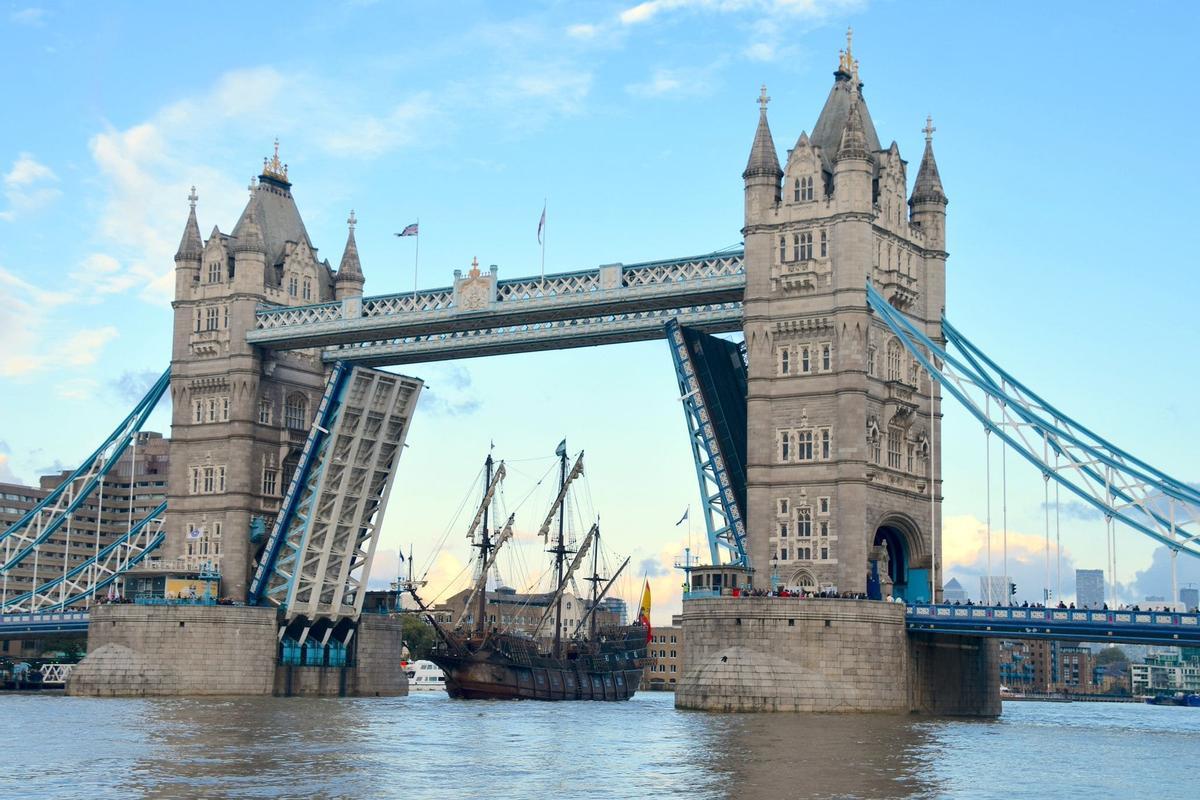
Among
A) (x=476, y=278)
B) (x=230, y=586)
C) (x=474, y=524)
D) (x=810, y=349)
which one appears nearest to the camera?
(x=810, y=349)

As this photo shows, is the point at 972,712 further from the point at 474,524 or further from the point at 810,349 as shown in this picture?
the point at 474,524

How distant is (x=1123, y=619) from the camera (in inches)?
2992

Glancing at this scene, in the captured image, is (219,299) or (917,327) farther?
(219,299)

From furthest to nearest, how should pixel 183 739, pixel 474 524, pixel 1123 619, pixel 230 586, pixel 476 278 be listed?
pixel 474 524 → pixel 230 586 → pixel 476 278 → pixel 1123 619 → pixel 183 739

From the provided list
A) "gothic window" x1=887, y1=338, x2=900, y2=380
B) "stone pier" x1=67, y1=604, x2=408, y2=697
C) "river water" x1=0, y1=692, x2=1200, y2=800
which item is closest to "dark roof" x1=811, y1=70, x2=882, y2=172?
"gothic window" x1=887, y1=338, x2=900, y2=380

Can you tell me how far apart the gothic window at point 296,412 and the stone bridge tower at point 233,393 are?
0.06 metres

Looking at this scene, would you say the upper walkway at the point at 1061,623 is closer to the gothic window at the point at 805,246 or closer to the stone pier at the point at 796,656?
the stone pier at the point at 796,656

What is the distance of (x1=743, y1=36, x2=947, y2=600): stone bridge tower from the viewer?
8350 cm

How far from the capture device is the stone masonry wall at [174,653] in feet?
321

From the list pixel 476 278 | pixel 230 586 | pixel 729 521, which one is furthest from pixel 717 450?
pixel 230 586

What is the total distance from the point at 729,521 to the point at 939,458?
1096 centimetres

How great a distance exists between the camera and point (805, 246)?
85.4m

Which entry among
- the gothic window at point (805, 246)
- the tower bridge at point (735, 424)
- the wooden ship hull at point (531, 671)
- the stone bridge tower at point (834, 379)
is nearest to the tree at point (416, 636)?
the wooden ship hull at point (531, 671)

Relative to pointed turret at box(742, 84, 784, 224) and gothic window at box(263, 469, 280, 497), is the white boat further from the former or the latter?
pointed turret at box(742, 84, 784, 224)
